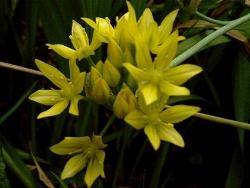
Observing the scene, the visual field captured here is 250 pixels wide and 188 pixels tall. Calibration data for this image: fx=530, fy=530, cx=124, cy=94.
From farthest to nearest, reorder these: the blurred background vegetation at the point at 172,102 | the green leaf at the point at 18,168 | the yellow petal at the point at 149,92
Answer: the blurred background vegetation at the point at 172,102 → the green leaf at the point at 18,168 → the yellow petal at the point at 149,92

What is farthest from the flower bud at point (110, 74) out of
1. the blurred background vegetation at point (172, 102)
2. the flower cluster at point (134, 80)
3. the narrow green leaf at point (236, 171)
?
the narrow green leaf at point (236, 171)

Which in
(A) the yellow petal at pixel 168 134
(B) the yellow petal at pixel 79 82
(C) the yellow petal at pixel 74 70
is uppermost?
(C) the yellow petal at pixel 74 70

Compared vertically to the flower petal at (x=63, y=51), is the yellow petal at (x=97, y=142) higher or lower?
lower

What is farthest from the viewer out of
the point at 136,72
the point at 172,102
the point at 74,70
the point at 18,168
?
the point at 172,102

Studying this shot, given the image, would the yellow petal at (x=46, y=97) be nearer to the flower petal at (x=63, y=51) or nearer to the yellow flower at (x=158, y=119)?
the flower petal at (x=63, y=51)

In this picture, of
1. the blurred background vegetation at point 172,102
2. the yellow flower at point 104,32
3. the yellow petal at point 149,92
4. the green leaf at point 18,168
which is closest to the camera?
the yellow petal at point 149,92

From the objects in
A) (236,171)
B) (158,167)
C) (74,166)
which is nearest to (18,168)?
(74,166)

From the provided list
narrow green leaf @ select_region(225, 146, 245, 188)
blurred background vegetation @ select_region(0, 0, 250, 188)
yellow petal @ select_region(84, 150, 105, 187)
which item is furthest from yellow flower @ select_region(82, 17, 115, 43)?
narrow green leaf @ select_region(225, 146, 245, 188)

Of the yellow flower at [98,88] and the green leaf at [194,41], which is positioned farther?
the green leaf at [194,41]

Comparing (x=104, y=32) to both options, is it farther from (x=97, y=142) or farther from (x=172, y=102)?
(x=172, y=102)
